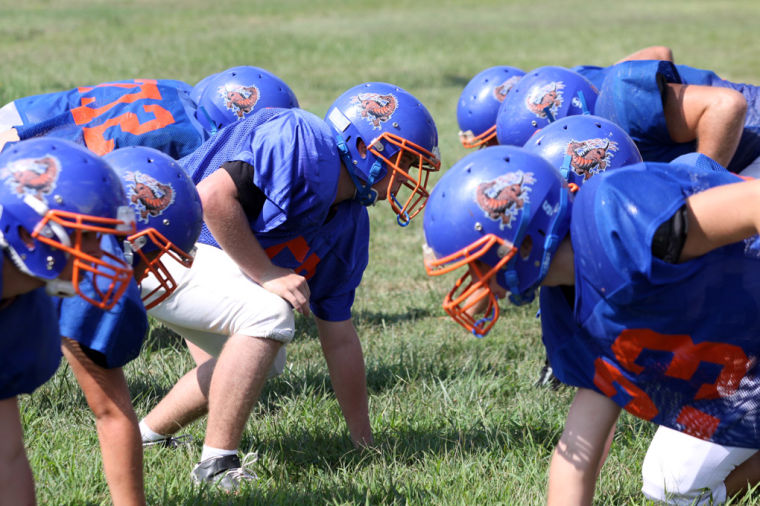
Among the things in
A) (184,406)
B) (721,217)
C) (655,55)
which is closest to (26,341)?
(184,406)

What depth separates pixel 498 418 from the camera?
153 inches

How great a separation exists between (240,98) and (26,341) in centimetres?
236

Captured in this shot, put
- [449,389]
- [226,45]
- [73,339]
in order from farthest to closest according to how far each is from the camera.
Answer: [226,45], [449,389], [73,339]

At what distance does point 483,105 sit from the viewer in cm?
523

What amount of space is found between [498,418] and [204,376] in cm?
125

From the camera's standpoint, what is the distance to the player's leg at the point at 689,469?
3.17 meters

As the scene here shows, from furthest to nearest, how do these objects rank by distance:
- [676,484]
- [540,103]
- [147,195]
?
[540,103] < [676,484] < [147,195]

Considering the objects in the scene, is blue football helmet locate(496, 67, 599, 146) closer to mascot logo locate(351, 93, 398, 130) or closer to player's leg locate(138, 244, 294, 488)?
mascot logo locate(351, 93, 398, 130)

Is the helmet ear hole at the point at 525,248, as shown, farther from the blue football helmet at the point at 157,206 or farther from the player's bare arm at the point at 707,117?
the player's bare arm at the point at 707,117

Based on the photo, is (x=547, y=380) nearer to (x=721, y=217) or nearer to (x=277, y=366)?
(x=277, y=366)

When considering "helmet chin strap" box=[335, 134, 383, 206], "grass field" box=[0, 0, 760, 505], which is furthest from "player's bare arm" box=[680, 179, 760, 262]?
"helmet chin strap" box=[335, 134, 383, 206]

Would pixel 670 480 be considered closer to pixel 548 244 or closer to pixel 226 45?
pixel 548 244

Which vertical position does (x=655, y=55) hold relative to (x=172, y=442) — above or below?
above

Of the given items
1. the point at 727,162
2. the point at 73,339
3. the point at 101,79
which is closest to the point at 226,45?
the point at 101,79
